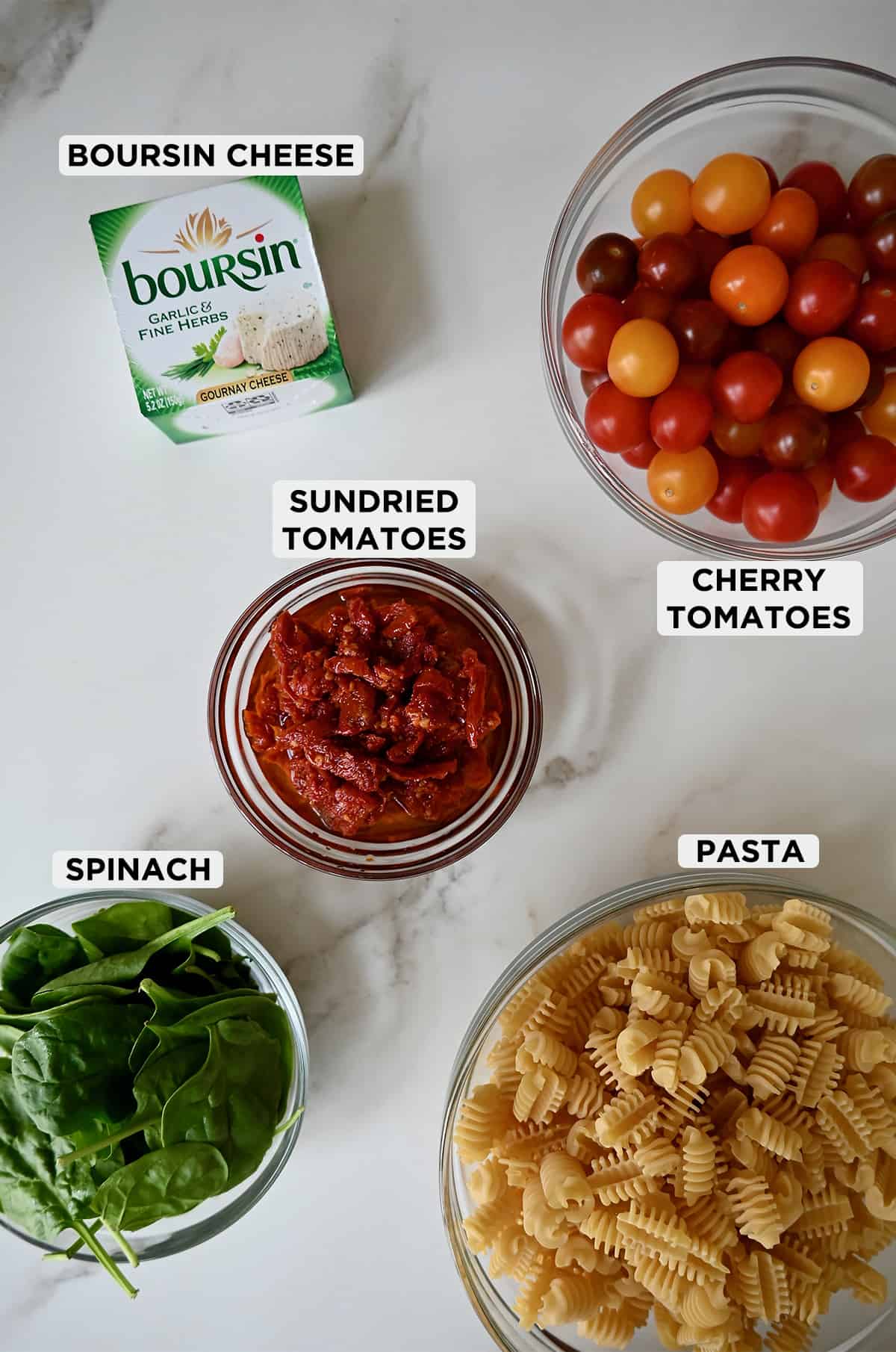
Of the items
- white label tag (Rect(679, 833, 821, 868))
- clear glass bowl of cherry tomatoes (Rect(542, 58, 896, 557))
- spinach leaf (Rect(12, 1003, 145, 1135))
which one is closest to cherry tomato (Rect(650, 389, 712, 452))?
clear glass bowl of cherry tomatoes (Rect(542, 58, 896, 557))

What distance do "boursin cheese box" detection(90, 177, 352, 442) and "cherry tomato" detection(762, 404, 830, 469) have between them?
0.49 meters

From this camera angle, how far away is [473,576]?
4.20 feet

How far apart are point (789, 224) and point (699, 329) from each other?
0.48 feet

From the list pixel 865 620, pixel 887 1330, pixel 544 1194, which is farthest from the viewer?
pixel 865 620

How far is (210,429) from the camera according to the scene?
1.26 m

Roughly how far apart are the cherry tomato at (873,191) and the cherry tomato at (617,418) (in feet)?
0.99

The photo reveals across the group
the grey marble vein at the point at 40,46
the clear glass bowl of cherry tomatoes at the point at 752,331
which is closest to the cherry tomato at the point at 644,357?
the clear glass bowl of cherry tomatoes at the point at 752,331

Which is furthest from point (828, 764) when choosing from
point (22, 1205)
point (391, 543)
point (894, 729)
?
point (22, 1205)

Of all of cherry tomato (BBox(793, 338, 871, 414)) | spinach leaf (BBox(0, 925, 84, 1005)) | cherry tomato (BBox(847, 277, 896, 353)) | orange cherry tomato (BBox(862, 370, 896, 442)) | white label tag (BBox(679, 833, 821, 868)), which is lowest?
spinach leaf (BBox(0, 925, 84, 1005))

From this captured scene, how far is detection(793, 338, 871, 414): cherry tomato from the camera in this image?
1027 mm

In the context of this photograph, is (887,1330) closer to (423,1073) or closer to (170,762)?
(423,1073)

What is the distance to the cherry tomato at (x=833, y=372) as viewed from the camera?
3.37ft

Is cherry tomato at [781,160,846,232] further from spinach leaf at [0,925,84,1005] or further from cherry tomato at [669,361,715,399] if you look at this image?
spinach leaf at [0,925,84,1005]

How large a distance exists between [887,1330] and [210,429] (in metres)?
1.34
